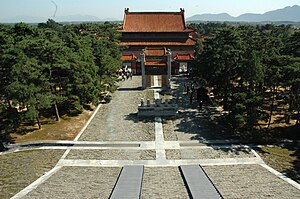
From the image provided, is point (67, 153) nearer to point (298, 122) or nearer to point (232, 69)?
point (232, 69)

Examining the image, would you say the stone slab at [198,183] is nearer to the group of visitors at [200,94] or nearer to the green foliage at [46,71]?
the green foliage at [46,71]

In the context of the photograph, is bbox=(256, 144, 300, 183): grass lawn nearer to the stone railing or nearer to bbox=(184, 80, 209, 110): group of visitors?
the stone railing

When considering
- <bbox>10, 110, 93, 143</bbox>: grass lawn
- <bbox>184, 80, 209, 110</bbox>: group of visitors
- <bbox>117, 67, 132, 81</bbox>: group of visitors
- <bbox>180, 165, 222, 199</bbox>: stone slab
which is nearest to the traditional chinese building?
<bbox>117, 67, 132, 81</bbox>: group of visitors

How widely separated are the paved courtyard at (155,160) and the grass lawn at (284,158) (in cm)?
64

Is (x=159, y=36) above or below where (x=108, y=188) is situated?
above

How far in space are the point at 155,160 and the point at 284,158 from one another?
8.07 meters

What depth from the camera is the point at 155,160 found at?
1856 cm

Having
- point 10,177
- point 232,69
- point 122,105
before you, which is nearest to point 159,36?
point 122,105

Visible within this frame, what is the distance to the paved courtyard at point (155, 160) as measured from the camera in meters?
14.1

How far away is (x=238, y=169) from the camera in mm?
16938

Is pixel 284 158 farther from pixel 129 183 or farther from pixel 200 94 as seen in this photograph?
pixel 200 94

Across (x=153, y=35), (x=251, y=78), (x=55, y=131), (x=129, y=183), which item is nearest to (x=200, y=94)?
(x=251, y=78)

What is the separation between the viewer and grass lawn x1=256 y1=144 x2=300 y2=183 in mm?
16889

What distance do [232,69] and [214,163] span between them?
946 cm
